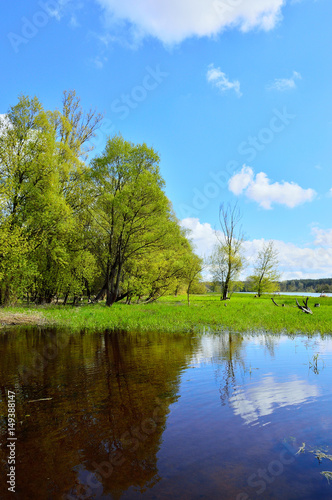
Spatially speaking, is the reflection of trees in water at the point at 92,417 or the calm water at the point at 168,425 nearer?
the calm water at the point at 168,425

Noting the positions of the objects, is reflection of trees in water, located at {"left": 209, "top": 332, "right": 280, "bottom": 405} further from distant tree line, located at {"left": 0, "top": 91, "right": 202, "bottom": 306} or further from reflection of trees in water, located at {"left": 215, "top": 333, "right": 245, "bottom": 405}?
distant tree line, located at {"left": 0, "top": 91, "right": 202, "bottom": 306}

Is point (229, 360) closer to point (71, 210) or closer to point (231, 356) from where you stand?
point (231, 356)

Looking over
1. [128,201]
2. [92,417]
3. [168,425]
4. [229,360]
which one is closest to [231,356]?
[229,360]

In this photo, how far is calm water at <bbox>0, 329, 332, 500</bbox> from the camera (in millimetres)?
3678

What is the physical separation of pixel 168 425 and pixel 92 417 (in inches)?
58.3

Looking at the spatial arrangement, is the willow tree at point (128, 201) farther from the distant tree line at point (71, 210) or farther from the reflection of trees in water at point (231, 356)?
the reflection of trees in water at point (231, 356)

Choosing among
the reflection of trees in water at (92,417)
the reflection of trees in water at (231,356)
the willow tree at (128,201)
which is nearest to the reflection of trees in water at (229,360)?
the reflection of trees in water at (231,356)

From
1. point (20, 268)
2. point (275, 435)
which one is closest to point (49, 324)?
point (20, 268)

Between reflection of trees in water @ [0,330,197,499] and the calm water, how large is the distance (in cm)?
2

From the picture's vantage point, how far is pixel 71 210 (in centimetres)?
3002

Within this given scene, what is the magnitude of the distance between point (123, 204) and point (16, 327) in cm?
1527

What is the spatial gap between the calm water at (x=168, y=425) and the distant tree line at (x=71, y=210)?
19647 mm

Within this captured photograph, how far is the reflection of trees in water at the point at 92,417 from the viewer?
3834 mm

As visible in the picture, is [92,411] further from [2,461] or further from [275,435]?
[275,435]
